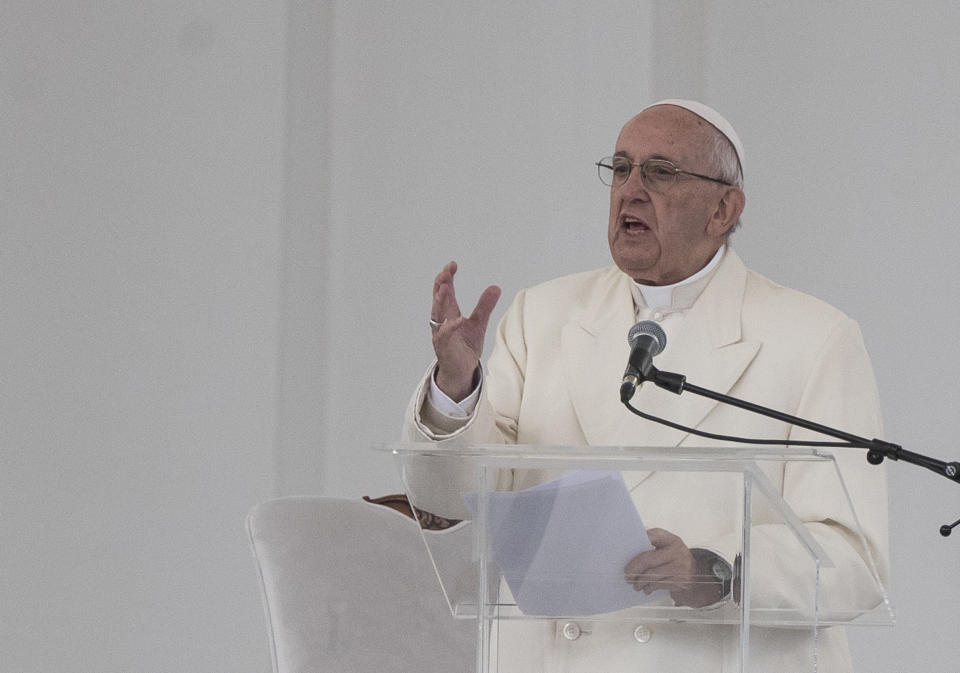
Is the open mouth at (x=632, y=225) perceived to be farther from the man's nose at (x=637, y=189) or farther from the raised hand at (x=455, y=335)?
the raised hand at (x=455, y=335)

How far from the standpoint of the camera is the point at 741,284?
2.61m

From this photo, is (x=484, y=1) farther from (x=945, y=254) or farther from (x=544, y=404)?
(x=544, y=404)

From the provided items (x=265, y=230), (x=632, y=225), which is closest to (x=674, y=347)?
(x=632, y=225)

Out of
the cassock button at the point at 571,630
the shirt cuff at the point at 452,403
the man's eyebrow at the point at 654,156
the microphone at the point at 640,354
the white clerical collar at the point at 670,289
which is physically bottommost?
the cassock button at the point at 571,630

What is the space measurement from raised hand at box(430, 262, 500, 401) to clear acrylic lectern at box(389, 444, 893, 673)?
0.38m

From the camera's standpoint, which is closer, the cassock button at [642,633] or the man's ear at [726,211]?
the cassock button at [642,633]

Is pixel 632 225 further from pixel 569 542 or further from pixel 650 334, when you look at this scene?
pixel 569 542

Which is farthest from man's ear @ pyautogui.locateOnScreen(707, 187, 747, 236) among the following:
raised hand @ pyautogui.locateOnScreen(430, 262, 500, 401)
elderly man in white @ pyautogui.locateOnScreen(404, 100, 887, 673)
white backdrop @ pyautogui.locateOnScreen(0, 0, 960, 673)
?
white backdrop @ pyautogui.locateOnScreen(0, 0, 960, 673)

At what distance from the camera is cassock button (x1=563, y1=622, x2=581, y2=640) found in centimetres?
168

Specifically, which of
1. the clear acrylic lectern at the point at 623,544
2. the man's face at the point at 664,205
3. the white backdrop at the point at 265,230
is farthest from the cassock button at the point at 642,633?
the white backdrop at the point at 265,230

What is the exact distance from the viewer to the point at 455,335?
2.07 m

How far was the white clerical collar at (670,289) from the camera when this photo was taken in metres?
2.61

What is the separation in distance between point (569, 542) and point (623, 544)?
0.22 ft

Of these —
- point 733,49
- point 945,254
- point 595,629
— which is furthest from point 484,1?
point 595,629
